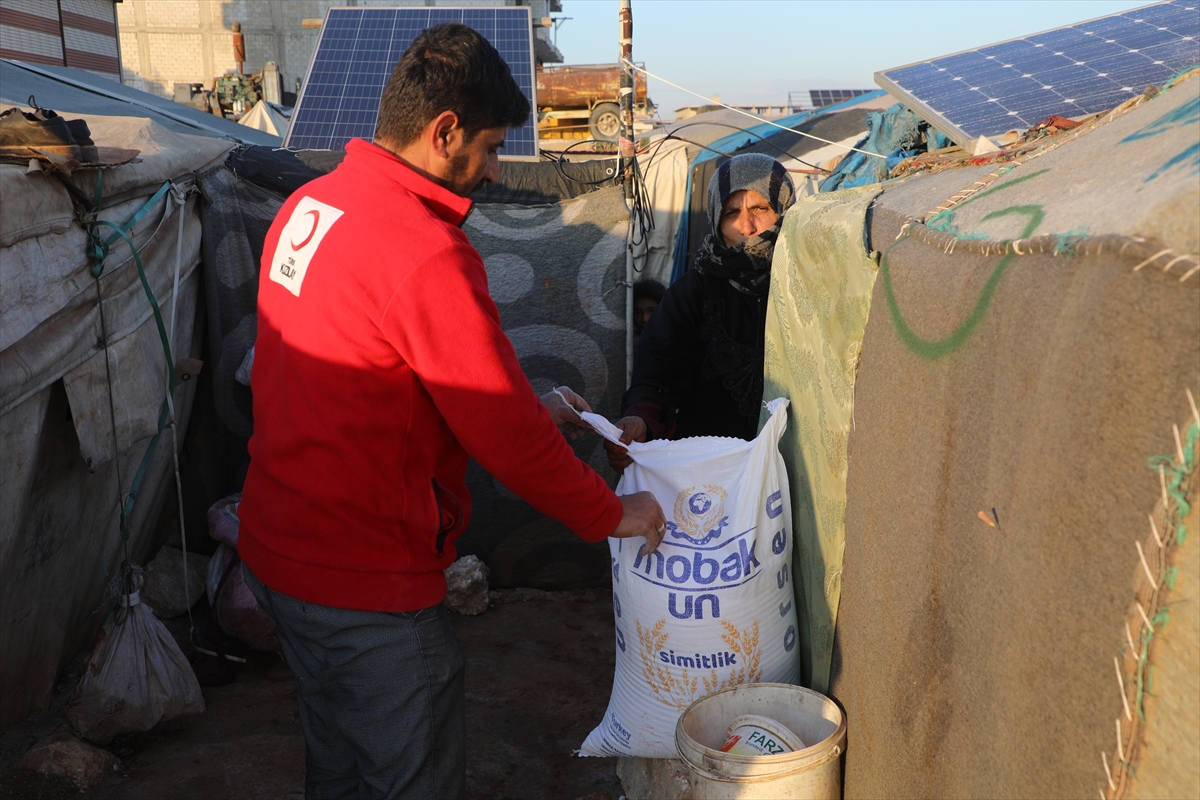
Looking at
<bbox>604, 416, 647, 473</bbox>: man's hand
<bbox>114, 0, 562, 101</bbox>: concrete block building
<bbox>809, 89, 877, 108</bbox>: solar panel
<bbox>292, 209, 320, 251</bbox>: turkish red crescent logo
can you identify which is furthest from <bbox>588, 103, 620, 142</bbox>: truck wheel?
<bbox>114, 0, 562, 101</bbox>: concrete block building

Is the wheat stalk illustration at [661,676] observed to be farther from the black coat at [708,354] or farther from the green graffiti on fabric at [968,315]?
the green graffiti on fabric at [968,315]

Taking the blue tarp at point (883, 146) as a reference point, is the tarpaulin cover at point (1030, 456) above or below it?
below

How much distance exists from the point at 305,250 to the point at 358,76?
4.63 m

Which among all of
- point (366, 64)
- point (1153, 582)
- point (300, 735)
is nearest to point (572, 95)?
point (366, 64)

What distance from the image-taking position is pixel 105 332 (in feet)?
9.20

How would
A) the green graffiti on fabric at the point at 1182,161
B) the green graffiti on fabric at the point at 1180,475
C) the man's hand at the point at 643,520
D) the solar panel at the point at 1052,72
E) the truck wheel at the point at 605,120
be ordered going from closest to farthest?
the green graffiti on fabric at the point at 1180,475 < the green graffiti on fabric at the point at 1182,161 < the man's hand at the point at 643,520 < the solar panel at the point at 1052,72 < the truck wheel at the point at 605,120

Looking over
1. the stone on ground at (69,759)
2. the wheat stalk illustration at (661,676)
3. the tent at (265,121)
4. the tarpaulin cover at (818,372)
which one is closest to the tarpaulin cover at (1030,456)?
the tarpaulin cover at (818,372)

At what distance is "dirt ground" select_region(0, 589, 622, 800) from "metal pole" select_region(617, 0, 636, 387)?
1468 mm

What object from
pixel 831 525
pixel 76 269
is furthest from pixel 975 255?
pixel 76 269

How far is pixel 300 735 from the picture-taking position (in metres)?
3.27

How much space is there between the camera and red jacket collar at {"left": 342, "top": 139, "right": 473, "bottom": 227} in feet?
5.57

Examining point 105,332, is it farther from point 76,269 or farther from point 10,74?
point 10,74

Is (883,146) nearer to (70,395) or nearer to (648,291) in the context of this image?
(648,291)

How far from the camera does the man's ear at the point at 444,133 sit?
1.71 metres
